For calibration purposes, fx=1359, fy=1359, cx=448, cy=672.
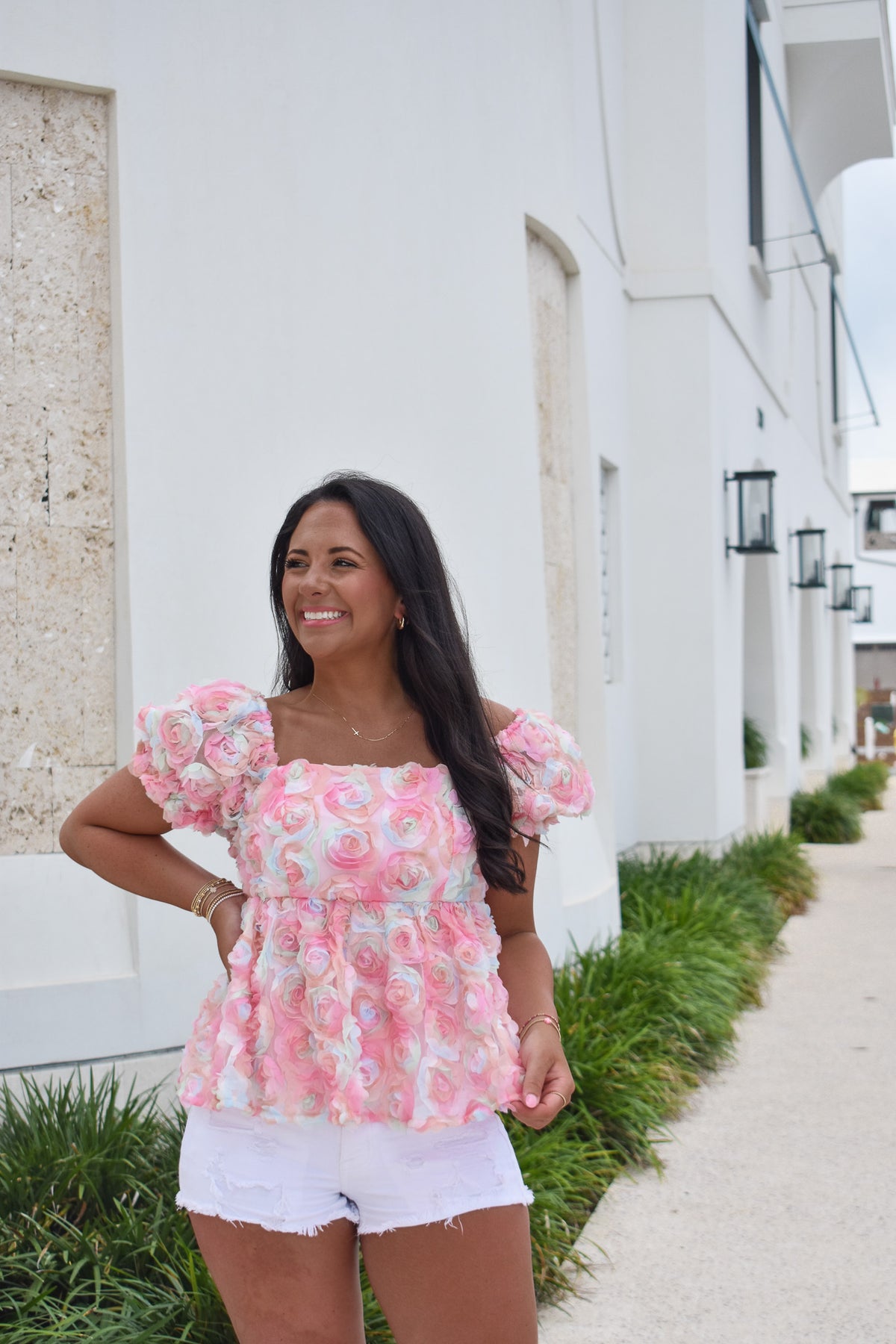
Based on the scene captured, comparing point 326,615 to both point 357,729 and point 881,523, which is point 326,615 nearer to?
point 357,729

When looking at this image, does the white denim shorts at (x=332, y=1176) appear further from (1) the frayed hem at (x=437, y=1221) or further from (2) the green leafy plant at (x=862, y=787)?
(2) the green leafy plant at (x=862, y=787)

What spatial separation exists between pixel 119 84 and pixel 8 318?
833 millimetres

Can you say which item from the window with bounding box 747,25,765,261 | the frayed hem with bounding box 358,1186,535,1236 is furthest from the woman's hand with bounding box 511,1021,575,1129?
the window with bounding box 747,25,765,261

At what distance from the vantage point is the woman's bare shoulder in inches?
87.4

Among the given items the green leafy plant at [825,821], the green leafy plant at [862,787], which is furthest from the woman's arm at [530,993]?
the green leafy plant at [862,787]

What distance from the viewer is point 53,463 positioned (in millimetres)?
4273

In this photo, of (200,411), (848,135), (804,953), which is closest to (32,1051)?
(200,411)

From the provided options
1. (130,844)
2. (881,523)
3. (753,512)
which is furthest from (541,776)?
(881,523)

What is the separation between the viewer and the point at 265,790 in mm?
2035

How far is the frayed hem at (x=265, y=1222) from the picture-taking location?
185cm

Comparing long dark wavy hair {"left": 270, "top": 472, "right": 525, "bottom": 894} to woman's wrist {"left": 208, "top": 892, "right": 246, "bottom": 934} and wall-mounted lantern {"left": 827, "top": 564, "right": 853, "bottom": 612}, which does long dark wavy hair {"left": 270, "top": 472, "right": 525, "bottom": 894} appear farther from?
wall-mounted lantern {"left": 827, "top": 564, "right": 853, "bottom": 612}

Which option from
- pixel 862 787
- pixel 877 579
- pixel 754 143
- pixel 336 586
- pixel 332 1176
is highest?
pixel 754 143

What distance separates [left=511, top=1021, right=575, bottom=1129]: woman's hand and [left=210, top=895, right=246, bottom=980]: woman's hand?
0.45 meters

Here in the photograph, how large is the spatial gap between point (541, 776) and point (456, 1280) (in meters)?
0.75
